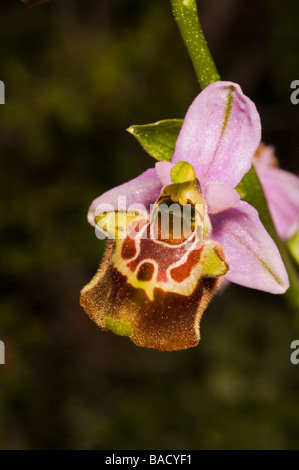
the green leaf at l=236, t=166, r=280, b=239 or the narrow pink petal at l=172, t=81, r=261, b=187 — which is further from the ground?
the narrow pink petal at l=172, t=81, r=261, b=187

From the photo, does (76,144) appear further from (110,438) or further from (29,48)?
(110,438)

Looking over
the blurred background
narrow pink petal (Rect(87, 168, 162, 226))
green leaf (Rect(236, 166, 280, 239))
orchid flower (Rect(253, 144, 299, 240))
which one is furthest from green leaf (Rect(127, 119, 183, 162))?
the blurred background

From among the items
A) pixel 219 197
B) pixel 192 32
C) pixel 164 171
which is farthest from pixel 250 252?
pixel 192 32

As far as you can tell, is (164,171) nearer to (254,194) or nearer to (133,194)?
(133,194)

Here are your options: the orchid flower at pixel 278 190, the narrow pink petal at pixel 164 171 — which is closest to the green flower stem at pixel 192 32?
the narrow pink petal at pixel 164 171

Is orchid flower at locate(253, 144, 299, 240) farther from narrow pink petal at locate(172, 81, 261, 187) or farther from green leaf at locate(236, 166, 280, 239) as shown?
narrow pink petal at locate(172, 81, 261, 187)

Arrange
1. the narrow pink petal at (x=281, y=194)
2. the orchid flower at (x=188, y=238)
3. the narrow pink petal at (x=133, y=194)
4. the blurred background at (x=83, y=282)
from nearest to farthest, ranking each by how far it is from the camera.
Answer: the orchid flower at (x=188, y=238)
the narrow pink petal at (x=133, y=194)
the narrow pink petal at (x=281, y=194)
the blurred background at (x=83, y=282)

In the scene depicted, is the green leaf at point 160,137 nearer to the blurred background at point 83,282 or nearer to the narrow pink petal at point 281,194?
the narrow pink petal at point 281,194
